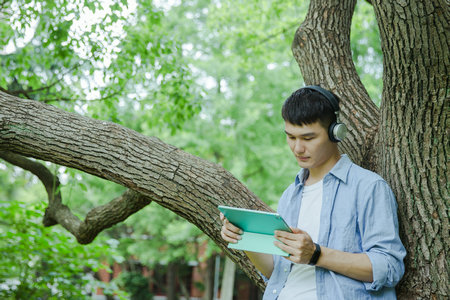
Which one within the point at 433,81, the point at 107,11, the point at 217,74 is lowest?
the point at 433,81

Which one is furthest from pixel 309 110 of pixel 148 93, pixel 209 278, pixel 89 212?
pixel 209 278

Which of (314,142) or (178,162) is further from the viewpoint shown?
(178,162)

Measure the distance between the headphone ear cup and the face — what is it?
26 mm

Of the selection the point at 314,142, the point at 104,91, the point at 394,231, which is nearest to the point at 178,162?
the point at 314,142

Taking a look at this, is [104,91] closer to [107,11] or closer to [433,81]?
[107,11]

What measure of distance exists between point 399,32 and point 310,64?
3.93 feet

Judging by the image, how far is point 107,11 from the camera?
20.4 ft

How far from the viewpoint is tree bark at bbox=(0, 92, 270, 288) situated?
10.8 ft

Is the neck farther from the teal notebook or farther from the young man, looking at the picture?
the teal notebook

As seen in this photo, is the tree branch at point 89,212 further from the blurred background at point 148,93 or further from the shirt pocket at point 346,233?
the shirt pocket at point 346,233

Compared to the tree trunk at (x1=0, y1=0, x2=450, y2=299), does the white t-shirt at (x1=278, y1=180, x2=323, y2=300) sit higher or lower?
lower

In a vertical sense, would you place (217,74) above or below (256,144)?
above

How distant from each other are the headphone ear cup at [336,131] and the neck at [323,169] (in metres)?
0.13

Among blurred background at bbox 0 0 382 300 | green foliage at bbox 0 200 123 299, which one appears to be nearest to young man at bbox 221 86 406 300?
blurred background at bbox 0 0 382 300
